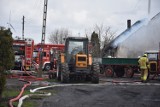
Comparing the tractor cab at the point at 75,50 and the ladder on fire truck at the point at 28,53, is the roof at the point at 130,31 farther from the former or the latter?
the tractor cab at the point at 75,50

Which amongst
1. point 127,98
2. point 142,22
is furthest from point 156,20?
point 127,98

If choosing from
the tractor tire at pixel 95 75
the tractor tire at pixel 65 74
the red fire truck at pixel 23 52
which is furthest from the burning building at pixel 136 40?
the tractor tire at pixel 65 74

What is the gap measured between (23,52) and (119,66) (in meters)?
9.77

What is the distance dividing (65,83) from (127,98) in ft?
27.4

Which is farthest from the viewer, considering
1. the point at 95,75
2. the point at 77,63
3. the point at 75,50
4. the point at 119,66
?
the point at 119,66

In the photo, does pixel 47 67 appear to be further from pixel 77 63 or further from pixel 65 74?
pixel 65 74

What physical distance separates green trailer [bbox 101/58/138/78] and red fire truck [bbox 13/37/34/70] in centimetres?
698

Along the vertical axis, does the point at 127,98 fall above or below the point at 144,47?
below

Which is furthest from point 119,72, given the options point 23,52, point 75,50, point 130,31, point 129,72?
point 23,52

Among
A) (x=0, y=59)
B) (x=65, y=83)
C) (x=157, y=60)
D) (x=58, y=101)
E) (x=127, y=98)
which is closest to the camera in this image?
(x=0, y=59)

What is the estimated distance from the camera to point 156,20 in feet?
125

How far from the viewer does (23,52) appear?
36.9 m

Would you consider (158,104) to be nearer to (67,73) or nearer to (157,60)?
(67,73)

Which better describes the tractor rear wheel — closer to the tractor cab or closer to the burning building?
the burning building
